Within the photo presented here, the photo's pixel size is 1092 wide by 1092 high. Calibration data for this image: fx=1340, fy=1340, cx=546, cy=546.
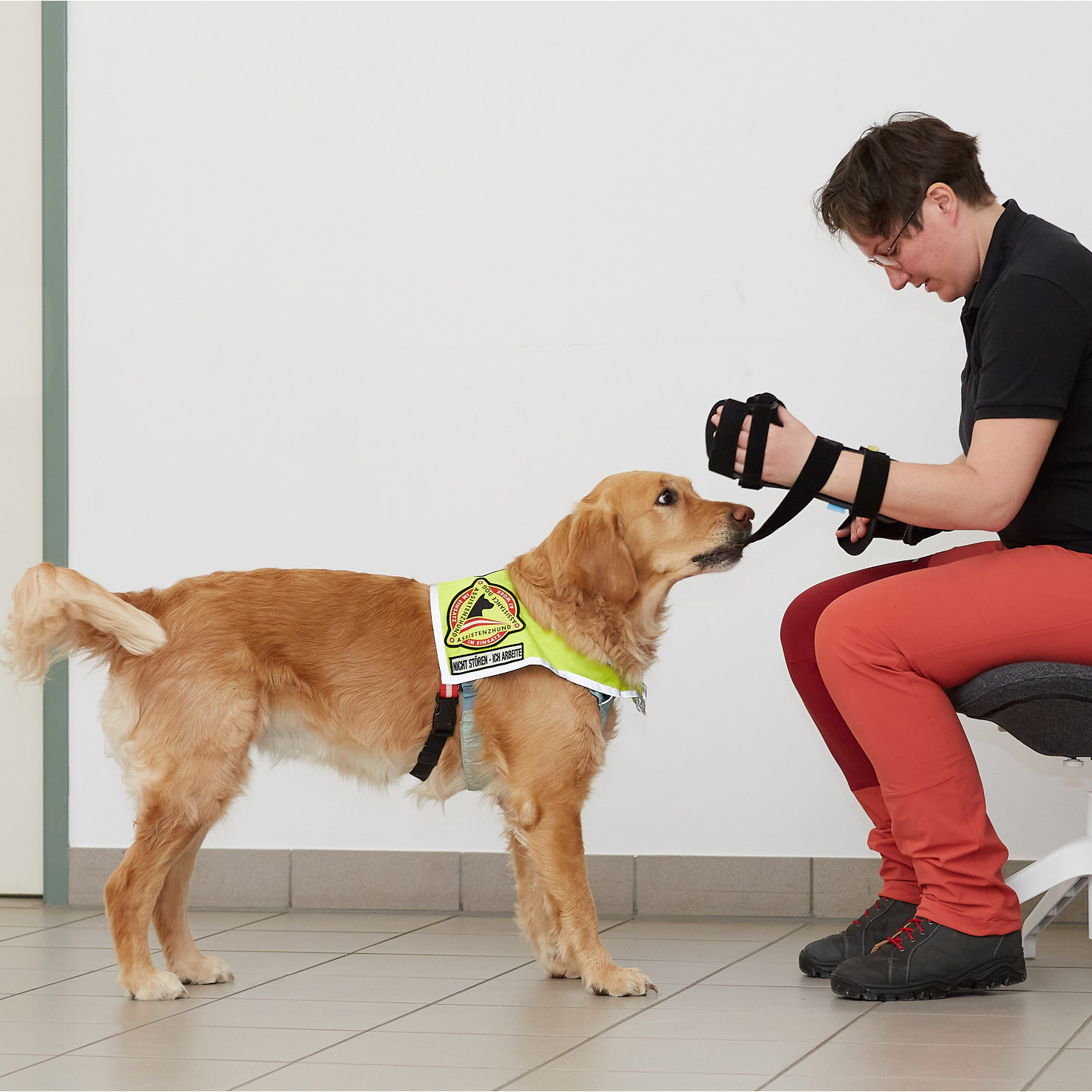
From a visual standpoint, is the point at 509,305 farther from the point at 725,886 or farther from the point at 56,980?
the point at 56,980

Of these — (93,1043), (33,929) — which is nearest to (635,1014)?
(93,1043)

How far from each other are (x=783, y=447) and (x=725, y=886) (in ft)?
5.12

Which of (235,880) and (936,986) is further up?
(936,986)

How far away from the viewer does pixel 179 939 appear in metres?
2.84

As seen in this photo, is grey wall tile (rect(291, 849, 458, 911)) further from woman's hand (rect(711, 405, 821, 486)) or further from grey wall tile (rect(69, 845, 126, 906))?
woman's hand (rect(711, 405, 821, 486))

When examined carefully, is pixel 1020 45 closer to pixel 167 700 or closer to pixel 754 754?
pixel 754 754

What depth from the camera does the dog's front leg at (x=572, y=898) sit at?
104 inches

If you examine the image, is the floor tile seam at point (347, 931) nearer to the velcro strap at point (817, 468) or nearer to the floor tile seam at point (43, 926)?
the floor tile seam at point (43, 926)

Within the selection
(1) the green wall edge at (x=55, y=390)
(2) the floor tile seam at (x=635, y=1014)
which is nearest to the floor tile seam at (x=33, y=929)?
(1) the green wall edge at (x=55, y=390)

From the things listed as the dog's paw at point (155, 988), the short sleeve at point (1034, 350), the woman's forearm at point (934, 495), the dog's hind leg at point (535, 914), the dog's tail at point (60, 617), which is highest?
the short sleeve at point (1034, 350)

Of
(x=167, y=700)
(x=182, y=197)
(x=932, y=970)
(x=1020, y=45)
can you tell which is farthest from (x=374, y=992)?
(x=1020, y=45)

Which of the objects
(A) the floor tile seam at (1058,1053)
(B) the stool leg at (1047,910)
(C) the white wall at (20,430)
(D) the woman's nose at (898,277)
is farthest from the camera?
(C) the white wall at (20,430)

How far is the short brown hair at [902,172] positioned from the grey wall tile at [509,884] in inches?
73.4

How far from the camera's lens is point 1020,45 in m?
3.45
